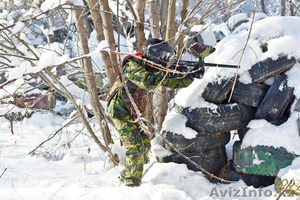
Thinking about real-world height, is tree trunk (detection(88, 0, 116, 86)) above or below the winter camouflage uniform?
above

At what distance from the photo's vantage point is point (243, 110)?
2.70m

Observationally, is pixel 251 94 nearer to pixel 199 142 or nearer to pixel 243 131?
pixel 243 131

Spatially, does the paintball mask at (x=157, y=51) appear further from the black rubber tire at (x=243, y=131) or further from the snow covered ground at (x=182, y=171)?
the black rubber tire at (x=243, y=131)

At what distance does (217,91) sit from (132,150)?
1171 millimetres

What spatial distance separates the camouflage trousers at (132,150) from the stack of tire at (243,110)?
382 mm

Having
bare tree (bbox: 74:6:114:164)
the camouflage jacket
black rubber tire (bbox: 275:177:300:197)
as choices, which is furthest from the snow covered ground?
the camouflage jacket

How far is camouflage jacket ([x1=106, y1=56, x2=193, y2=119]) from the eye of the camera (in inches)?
92.7

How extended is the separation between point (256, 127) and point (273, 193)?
2.19ft

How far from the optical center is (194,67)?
249cm

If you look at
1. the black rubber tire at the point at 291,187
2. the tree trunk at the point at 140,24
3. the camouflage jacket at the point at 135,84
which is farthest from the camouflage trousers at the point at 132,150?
the black rubber tire at the point at 291,187

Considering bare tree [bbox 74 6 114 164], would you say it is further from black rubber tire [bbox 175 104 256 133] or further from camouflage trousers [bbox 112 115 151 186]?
black rubber tire [bbox 175 104 256 133]

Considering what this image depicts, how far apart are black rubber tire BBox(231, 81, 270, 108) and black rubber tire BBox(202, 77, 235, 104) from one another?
139mm

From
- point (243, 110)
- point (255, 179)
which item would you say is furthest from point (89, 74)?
point (255, 179)

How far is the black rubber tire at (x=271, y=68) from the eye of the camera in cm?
253
